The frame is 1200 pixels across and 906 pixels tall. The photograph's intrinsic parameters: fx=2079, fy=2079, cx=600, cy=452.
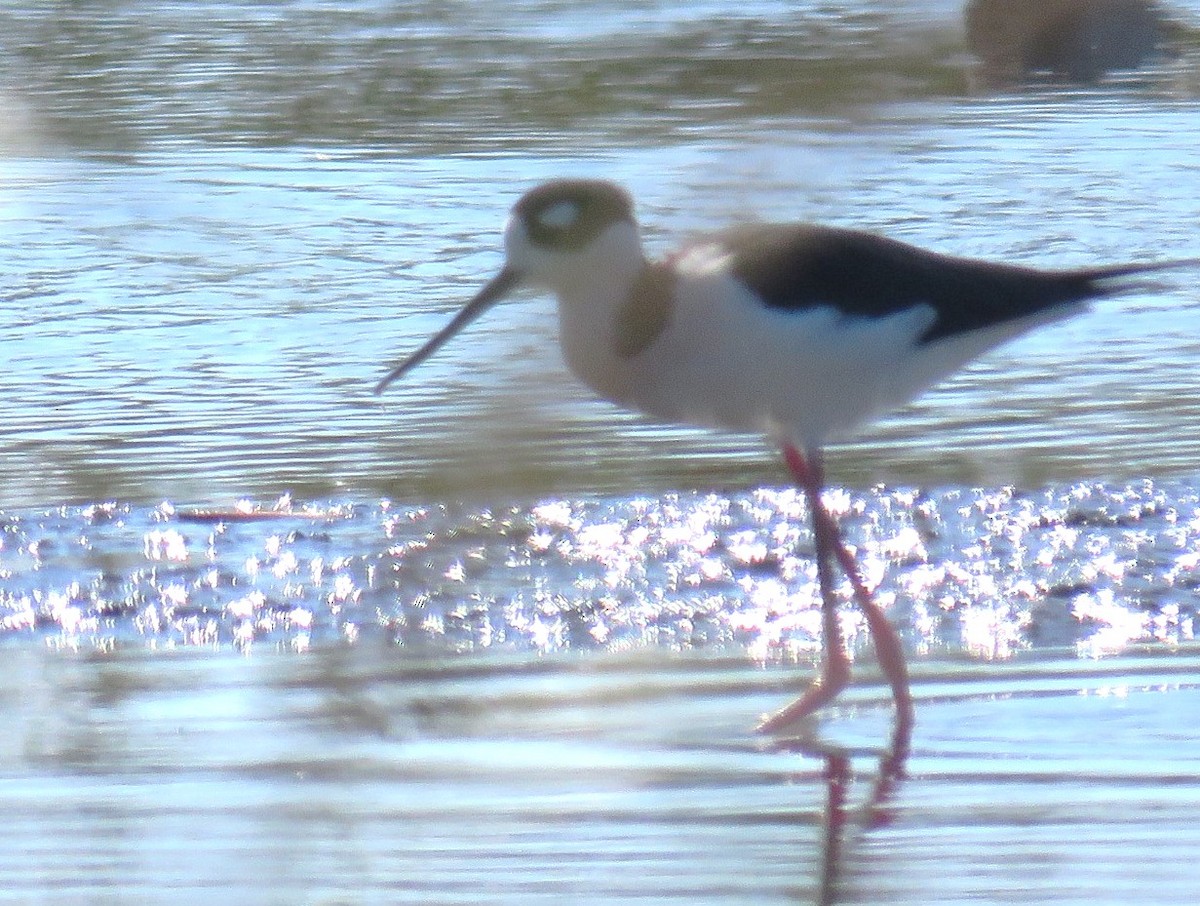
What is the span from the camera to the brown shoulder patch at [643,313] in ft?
5.99

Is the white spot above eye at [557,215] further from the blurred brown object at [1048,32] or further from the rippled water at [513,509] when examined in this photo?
the blurred brown object at [1048,32]

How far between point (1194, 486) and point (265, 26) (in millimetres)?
3046

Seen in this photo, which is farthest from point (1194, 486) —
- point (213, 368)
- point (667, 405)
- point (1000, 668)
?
point (213, 368)

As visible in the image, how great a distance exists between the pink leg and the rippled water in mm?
52

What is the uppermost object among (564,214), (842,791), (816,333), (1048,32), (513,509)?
(1048,32)

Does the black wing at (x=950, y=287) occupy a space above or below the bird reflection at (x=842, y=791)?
above

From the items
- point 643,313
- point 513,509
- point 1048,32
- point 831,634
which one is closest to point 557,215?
point 643,313

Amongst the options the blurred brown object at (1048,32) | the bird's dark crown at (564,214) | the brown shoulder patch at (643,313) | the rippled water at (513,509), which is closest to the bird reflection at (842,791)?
the rippled water at (513,509)

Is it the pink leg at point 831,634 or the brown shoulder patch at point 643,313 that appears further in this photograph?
the pink leg at point 831,634

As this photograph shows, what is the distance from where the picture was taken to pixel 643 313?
7.55 ft

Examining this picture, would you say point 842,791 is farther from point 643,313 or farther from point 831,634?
point 643,313

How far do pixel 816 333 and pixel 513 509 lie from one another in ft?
9.45

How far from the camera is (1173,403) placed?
525 cm

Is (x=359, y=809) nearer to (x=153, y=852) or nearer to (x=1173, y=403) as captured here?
(x=153, y=852)
